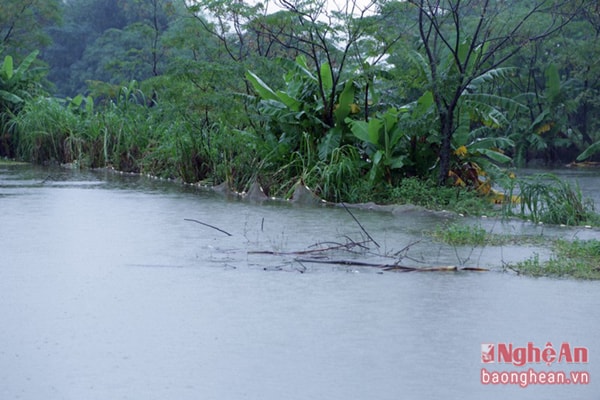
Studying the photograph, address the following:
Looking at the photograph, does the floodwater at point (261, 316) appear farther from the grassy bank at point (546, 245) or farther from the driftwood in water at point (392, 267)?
the grassy bank at point (546, 245)

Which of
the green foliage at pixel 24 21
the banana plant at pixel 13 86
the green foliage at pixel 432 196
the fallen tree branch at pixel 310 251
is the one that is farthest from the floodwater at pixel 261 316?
the green foliage at pixel 24 21

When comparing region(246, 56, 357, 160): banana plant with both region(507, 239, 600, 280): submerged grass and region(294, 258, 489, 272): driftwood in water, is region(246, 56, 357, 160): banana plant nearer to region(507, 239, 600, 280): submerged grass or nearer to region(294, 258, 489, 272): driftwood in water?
region(507, 239, 600, 280): submerged grass

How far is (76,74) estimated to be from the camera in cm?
5125

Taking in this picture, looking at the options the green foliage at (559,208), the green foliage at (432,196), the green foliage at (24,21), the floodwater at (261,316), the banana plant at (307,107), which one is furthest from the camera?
the green foliage at (24,21)

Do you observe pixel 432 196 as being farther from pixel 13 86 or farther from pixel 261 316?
pixel 13 86

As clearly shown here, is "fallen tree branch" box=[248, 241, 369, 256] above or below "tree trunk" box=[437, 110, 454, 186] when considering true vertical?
below

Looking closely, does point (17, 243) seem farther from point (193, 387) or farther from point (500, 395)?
point (500, 395)

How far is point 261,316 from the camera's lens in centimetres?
673

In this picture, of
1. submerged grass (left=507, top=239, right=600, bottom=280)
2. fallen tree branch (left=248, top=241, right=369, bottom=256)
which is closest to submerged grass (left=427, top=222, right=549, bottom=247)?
submerged grass (left=507, top=239, right=600, bottom=280)

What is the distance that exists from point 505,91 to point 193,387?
31750 mm

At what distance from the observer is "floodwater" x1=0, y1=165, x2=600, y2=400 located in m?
5.18

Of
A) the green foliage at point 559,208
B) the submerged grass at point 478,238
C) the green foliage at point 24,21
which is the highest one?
the green foliage at point 24,21

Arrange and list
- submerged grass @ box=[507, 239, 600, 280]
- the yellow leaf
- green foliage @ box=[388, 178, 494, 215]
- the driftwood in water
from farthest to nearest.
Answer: the yellow leaf
green foliage @ box=[388, 178, 494, 215]
the driftwood in water
submerged grass @ box=[507, 239, 600, 280]

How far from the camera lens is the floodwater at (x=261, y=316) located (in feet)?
17.0
